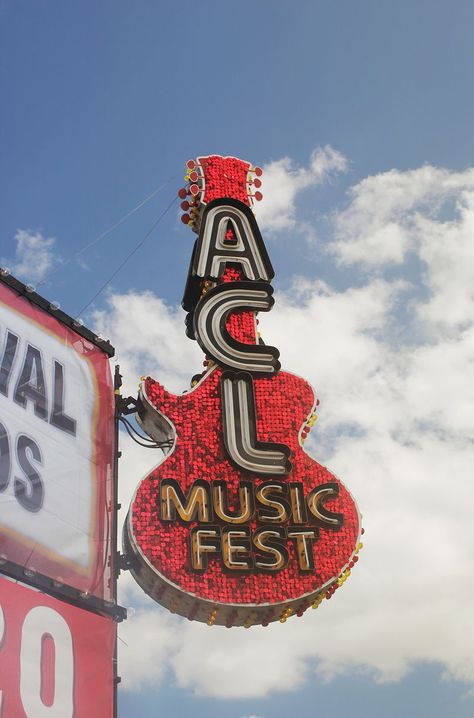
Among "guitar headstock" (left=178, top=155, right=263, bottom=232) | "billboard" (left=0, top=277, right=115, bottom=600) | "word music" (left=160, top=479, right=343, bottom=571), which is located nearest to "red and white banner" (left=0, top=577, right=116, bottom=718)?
"billboard" (left=0, top=277, right=115, bottom=600)

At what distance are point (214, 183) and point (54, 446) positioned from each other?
26.3 feet

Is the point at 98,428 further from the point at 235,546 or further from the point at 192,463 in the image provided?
the point at 235,546

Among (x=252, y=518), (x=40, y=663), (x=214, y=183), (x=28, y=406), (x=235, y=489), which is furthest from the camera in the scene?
(x=214, y=183)

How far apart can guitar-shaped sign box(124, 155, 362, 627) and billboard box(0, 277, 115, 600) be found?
71 cm

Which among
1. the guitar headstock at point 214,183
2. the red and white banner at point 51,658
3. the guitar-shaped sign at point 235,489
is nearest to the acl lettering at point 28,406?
the red and white banner at point 51,658

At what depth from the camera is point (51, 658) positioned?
40.1 feet

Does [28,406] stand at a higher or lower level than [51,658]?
higher

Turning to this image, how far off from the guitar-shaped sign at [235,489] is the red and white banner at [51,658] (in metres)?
1.53

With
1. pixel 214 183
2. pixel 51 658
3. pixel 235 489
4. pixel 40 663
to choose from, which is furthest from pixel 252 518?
pixel 214 183

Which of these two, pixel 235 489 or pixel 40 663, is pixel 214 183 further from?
pixel 40 663

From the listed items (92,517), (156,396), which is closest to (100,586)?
(92,517)

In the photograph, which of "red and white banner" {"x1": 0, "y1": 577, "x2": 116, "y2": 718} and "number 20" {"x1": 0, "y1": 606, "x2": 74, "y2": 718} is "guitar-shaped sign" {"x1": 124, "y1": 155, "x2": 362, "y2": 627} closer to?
"red and white banner" {"x1": 0, "y1": 577, "x2": 116, "y2": 718}

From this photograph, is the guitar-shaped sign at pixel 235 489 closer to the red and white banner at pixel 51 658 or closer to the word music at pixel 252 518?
the word music at pixel 252 518

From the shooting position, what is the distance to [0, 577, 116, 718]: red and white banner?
38.1ft
